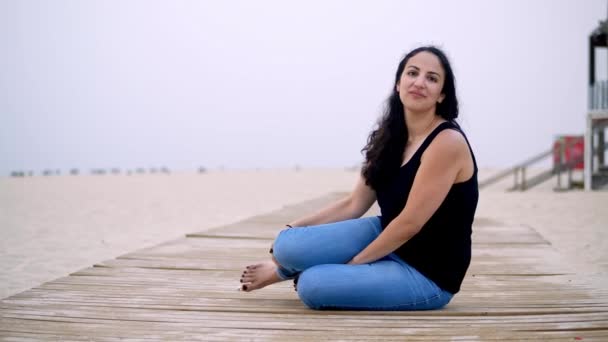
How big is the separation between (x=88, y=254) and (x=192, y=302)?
491 centimetres

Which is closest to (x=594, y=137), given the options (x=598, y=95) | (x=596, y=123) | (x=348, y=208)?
(x=596, y=123)

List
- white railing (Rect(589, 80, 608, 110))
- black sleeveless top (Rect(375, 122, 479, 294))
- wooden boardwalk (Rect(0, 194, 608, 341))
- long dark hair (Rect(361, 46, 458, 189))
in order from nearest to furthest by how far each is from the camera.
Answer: wooden boardwalk (Rect(0, 194, 608, 341))
black sleeveless top (Rect(375, 122, 479, 294))
long dark hair (Rect(361, 46, 458, 189))
white railing (Rect(589, 80, 608, 110))

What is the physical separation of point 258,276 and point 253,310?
19 cm

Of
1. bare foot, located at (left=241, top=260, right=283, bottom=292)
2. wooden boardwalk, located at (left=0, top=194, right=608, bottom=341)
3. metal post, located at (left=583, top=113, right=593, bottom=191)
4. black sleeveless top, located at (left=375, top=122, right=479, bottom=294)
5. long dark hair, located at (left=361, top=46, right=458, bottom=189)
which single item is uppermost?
long dark hair, located at (left=361, top=46, right=458, bottom=189)

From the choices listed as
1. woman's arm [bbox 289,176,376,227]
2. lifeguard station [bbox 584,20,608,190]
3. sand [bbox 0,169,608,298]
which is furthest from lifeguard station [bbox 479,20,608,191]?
woman's arm [bbox 289,176,376,227]

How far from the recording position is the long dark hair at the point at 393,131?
8.92 ft

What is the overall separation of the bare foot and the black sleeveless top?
1.93 ft

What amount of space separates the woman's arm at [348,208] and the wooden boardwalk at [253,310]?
41 centimetres

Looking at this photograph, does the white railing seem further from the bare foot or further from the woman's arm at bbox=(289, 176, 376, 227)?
the bare foot

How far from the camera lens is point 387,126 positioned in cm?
289

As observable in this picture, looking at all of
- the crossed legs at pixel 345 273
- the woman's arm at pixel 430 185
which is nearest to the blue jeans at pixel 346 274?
the crossed legs at pixel 345 273

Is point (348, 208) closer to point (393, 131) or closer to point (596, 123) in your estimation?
point (393, 131)

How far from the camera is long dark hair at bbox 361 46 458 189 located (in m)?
2.72

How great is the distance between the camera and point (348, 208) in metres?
3.09
